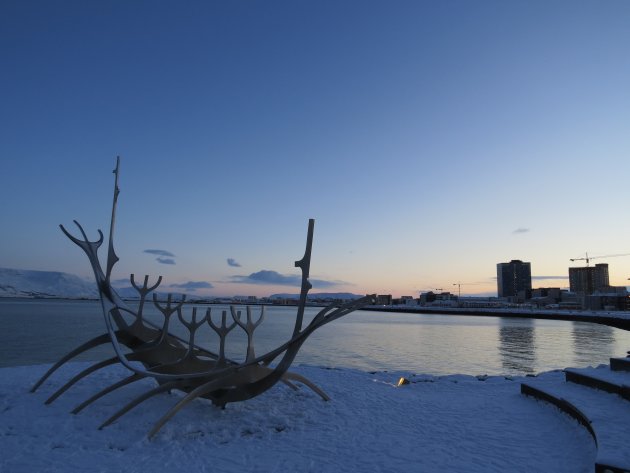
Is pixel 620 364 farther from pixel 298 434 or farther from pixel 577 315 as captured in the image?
pixel 577 315

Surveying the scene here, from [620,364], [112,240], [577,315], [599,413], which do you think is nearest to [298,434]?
[599,413]

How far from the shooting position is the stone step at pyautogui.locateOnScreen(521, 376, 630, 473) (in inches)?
212

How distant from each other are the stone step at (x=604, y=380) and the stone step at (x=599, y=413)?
0.41 feet

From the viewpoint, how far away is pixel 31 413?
8805 mm

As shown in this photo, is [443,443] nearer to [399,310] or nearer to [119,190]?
[119,190]

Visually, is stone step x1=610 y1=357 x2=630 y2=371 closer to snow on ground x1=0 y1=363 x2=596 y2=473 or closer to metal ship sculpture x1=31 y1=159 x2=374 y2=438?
snow on ground x1=0 y1=363 x2=596 y2=473

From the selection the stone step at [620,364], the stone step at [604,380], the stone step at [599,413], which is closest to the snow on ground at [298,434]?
the stone step at [599,413]

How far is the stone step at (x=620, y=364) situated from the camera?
35.3ft

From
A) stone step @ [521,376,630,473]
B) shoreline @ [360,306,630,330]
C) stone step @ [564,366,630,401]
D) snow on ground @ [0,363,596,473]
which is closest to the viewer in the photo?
stone step @ [521,376,630,473]

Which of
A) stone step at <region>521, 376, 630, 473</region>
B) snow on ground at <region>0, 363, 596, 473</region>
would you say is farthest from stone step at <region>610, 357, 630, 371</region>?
snow on ground at <region>0, 363, 596, 473</region>

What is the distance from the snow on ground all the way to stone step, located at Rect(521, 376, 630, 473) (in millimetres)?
298

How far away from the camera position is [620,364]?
36.1ft

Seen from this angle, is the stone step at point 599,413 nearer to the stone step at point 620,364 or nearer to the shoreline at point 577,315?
the stone step at point 620,364

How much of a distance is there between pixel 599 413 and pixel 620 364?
4.38 m
